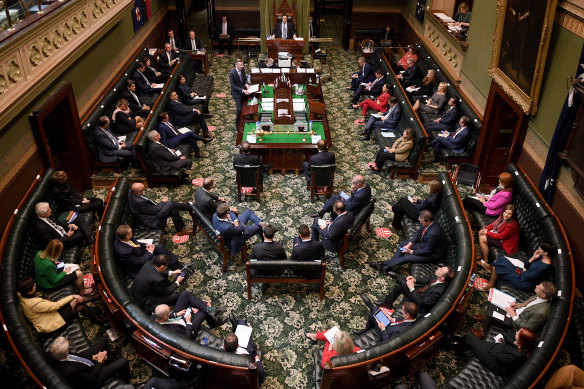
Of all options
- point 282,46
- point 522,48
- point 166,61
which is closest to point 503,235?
point 522,48

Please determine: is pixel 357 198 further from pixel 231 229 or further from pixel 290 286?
pixel 231 229

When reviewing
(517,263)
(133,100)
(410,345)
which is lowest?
(517,263)

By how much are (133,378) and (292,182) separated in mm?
4808

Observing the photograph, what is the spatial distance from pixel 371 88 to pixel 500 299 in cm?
732

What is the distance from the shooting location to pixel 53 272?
6020mm

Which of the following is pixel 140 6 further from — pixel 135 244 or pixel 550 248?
pixel 550 248

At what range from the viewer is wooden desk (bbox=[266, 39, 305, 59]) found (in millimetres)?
Result: 13891

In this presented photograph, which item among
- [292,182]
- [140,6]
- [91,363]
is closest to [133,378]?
[91,363]

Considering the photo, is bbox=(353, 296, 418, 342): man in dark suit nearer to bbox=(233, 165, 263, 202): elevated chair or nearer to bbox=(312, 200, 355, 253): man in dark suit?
bbox=(312, 200, 355, 253): man in dark suit

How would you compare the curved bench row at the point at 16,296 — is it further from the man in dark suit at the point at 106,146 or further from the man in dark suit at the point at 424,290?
the man in dark suit at the point at 424,290

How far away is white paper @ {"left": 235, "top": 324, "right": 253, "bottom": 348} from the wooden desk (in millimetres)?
10081

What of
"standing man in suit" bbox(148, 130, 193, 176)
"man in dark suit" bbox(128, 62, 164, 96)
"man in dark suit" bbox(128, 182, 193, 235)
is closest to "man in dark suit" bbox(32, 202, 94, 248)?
"man in dark suit" bbox(128, 182, 193, 235)

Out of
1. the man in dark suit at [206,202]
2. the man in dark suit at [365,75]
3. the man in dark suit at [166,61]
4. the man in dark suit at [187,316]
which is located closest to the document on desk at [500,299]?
the man in dark suit at [187,316]

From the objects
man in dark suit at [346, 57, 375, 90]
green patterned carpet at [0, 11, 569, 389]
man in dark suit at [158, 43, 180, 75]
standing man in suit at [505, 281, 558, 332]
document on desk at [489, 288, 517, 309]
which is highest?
man in dark suit at [158, 43, 180, 75]
